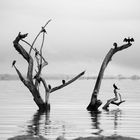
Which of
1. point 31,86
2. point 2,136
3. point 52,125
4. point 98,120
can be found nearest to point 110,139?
point 2,136

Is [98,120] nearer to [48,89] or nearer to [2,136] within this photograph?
[48,89]

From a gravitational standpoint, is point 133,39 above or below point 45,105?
above

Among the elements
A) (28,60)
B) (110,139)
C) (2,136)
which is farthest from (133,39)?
(110,139)

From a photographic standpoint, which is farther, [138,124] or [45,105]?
[45,105]

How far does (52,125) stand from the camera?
3200 centimetres

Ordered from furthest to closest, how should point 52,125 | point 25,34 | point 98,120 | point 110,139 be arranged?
point 25,34 < point 98,120 < point 52,125 < point 110,139

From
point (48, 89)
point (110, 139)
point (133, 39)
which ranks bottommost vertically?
point (110, 139)

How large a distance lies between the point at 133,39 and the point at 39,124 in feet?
42.8

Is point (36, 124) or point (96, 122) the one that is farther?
point (96, 122)

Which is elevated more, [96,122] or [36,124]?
[96,122]

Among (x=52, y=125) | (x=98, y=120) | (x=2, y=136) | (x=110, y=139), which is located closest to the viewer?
(x=110, y=139)

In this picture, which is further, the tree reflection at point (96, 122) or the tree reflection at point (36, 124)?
the tree reflection at point (96, 122)

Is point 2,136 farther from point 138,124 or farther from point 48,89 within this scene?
point 48,89

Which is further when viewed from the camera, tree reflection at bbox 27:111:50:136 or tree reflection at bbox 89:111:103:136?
tree reflection at bbox 89:111:103:136
